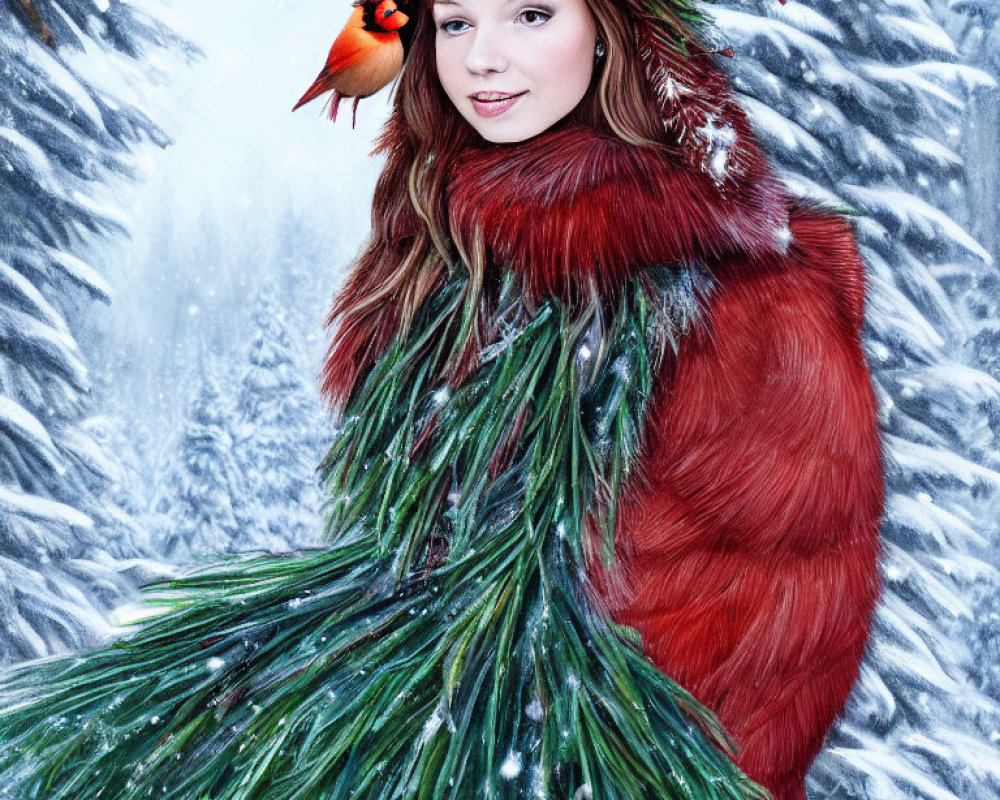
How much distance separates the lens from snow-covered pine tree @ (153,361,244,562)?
101cm

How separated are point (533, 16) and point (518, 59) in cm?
4

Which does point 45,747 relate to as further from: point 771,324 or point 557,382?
point 771,324

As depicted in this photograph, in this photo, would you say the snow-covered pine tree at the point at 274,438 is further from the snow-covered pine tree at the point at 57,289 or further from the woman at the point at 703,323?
the woman at the point at 703,323

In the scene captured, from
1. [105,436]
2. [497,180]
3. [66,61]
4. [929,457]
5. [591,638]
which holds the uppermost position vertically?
[66,61]

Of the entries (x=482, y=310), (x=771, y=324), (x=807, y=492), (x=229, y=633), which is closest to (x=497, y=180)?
(x=482, y=310)

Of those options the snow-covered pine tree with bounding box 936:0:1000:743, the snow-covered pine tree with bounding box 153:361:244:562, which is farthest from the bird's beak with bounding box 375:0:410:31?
the snow-covered pine tree with bounding box 936:0:1000:743

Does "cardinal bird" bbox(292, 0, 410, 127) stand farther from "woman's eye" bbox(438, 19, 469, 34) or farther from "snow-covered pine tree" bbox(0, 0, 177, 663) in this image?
"snow-covered pine tree" bbox(0, 0, 177, 663)

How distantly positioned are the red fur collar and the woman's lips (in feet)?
0.14

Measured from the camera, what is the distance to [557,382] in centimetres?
78

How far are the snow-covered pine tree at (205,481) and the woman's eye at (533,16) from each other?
0.49 m

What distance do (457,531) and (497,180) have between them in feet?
0.99

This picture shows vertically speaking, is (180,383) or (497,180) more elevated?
(497,180)

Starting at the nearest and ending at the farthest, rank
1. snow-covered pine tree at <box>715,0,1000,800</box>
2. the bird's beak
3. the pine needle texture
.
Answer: the pine needle texture, the bird's beak, snow-covered pine tree at <box>715,0,1000,800</box>

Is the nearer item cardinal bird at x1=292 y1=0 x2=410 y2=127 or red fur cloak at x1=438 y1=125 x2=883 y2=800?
red fur cloak at x1=438 y1=125 x2=883 y2=800
